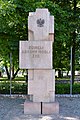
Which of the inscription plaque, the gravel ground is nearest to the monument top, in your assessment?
the inscription plaque

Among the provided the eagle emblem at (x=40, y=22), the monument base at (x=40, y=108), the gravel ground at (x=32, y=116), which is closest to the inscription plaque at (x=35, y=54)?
the eagle emblem at (x=40, y=22)

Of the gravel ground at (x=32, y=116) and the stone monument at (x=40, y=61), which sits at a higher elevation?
the stone monument at (x=40, y=61)

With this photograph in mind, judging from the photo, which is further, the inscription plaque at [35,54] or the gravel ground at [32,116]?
the inscription plaque at [35,54]

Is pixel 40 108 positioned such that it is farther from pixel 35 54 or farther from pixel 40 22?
pixel 40 22

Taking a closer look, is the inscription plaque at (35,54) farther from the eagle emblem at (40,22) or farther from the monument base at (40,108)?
the monument base at (40,108)

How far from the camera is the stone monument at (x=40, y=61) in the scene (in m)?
7.95

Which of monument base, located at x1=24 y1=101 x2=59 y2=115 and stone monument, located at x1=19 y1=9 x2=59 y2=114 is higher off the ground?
stone monument, located at x1=19 y1=9 x2=59 y2=114

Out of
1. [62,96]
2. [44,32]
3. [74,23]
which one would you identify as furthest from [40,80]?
[74,23]

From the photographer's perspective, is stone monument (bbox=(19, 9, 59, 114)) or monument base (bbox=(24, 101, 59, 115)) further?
monument base (bbox=(24, 101, 59, 115))

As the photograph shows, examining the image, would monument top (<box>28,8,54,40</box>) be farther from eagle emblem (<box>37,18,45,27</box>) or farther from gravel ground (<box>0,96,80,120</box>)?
gravel ground (<box>0,96,80,120</box>)

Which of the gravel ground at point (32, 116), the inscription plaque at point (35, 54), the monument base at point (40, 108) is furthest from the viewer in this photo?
the monument base at point (40, 108)

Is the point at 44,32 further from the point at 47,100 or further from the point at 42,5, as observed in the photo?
the point at 42,5

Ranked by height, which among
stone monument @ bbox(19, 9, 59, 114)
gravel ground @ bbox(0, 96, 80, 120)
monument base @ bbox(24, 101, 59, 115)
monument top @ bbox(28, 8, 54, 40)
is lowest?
gravel ground @ bbox(0, 96, 80, 120)

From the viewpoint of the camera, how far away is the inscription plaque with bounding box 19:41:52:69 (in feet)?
26.1
